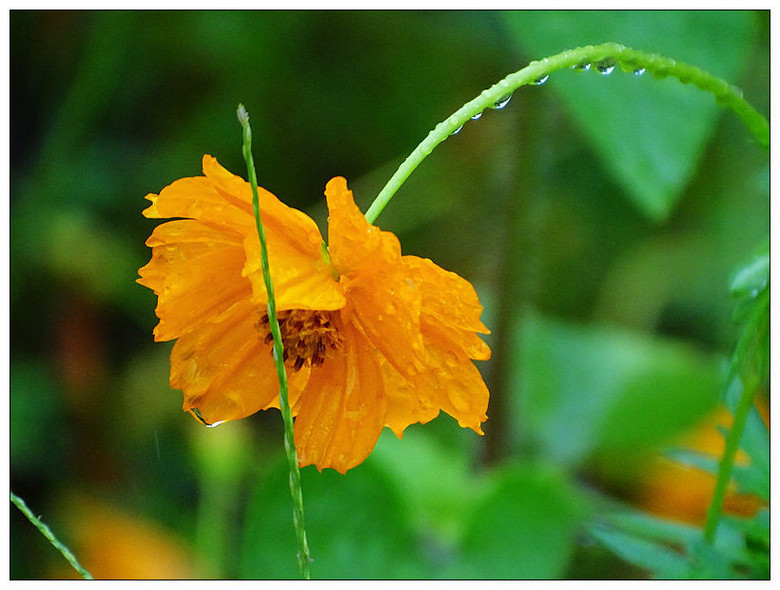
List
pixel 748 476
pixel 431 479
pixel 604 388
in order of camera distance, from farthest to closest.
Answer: pixel 604 388, pixel 431 479, pixel 748 476

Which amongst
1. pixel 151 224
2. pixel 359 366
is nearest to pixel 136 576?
pixel 151 224

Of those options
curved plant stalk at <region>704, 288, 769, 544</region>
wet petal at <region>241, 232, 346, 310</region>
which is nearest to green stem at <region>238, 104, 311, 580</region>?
wet petal at <region>241, 232, 346, 310</region>

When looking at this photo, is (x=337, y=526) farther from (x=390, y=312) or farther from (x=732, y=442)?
(x=390, y=312)

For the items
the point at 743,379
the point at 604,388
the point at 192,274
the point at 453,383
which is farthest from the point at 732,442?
the point at 604,388

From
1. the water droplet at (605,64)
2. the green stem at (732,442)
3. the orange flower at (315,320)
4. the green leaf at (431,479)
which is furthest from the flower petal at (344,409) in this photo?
the green leaf at (431,479)

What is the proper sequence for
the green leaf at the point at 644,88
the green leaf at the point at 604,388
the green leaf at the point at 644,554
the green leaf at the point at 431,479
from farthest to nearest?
the green leaf at the point at 604,388
the green leaf at the point at 431,479
the green leaf at the point at 644,88
the green leaf at the point at 644,554

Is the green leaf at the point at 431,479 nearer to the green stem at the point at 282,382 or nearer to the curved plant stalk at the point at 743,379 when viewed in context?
the curved plant stalk at the point at 743,379

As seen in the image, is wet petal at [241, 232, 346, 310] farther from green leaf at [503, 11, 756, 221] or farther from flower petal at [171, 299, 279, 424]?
green leaf at [503, 11, 756, 221]
